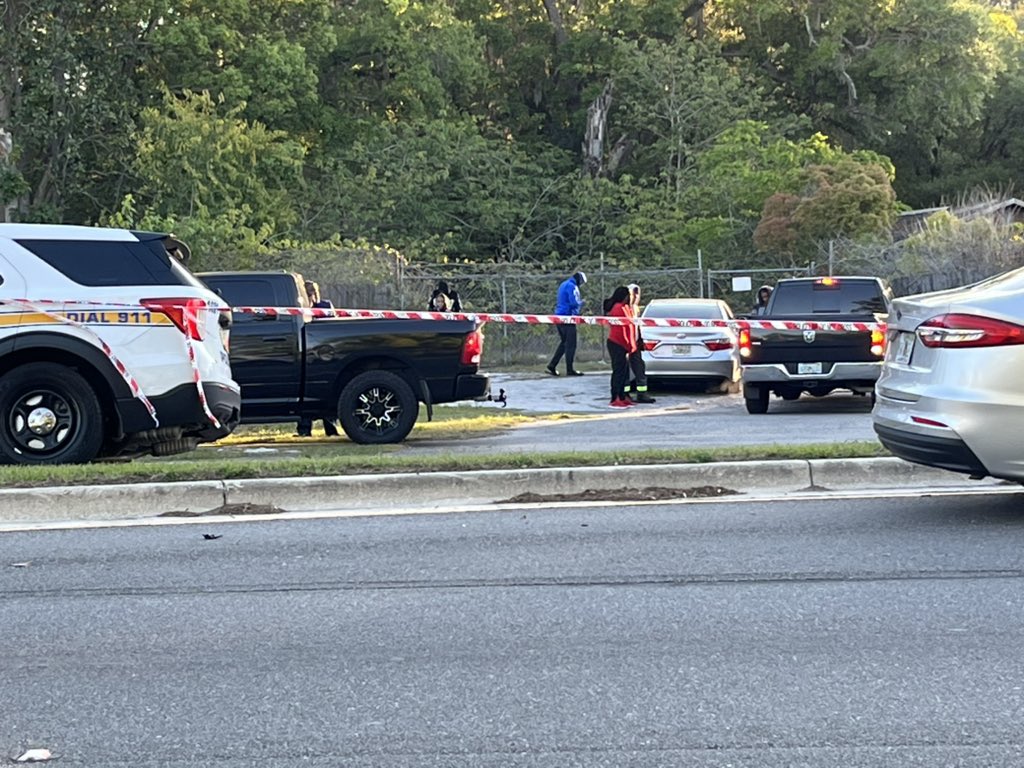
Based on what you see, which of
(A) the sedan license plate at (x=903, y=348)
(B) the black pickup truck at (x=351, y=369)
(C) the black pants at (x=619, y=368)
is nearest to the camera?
(A) the sedan license plate at (x=903, y=348)

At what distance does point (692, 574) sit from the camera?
6.44 meters

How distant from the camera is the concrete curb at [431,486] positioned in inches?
326

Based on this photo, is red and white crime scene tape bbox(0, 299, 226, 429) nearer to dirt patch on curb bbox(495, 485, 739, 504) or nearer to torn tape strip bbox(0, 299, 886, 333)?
torn tape strip bbox(0, 299, 886, 333)

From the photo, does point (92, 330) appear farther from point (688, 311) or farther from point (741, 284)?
point (741, 284)

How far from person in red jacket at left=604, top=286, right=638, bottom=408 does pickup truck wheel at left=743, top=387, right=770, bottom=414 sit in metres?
1.74

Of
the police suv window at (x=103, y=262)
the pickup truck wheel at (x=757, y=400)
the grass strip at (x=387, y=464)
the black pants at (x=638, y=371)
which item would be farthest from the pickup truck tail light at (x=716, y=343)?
the police suv window at (x=103, y=262)

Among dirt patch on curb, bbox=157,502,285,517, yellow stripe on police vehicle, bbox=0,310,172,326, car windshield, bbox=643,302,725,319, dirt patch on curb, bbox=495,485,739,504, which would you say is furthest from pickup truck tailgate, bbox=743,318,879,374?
dirt patch on curb, bbox=157,502,285,517

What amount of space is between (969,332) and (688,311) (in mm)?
12068

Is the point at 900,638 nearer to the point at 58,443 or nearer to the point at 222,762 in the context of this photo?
the point at 222,762

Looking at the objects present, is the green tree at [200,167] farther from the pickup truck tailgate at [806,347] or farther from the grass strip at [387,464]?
the grass strip at [387,464]

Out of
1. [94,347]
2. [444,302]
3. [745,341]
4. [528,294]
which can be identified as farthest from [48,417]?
[528,294]

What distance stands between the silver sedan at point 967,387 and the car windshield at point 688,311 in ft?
38.0

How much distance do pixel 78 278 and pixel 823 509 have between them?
5942 millimetres

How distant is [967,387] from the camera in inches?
278
